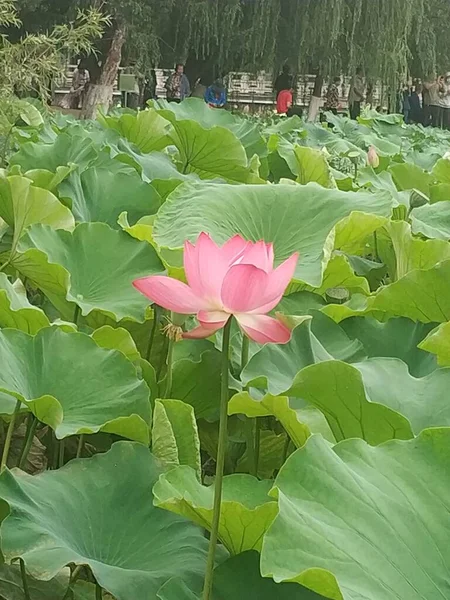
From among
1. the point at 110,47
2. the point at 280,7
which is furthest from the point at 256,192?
the point at 110,47

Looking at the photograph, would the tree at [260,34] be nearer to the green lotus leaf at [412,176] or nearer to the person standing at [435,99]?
the person standing at [435,99]

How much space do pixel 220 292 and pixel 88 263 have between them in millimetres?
445

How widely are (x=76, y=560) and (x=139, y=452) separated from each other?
100mm

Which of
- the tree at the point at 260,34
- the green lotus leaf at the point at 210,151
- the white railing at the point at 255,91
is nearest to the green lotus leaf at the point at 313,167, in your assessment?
the green lotus leaf at the point at 210,151

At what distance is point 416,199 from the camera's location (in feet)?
3.94

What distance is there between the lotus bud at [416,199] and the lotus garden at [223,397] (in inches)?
4.3

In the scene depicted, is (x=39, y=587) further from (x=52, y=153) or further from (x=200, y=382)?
(x=52, y=153)

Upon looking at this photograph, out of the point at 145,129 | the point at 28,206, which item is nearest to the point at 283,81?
the point at 145,129

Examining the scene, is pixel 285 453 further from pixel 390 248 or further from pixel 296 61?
pixel 296 61

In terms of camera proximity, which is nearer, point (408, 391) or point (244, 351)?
point (408, 391)

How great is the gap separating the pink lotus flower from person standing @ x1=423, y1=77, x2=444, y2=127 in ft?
30.1

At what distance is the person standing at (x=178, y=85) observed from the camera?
32.0ft

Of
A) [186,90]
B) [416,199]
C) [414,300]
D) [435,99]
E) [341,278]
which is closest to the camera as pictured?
[414,300]

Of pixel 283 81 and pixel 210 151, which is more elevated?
pixel 210 151
